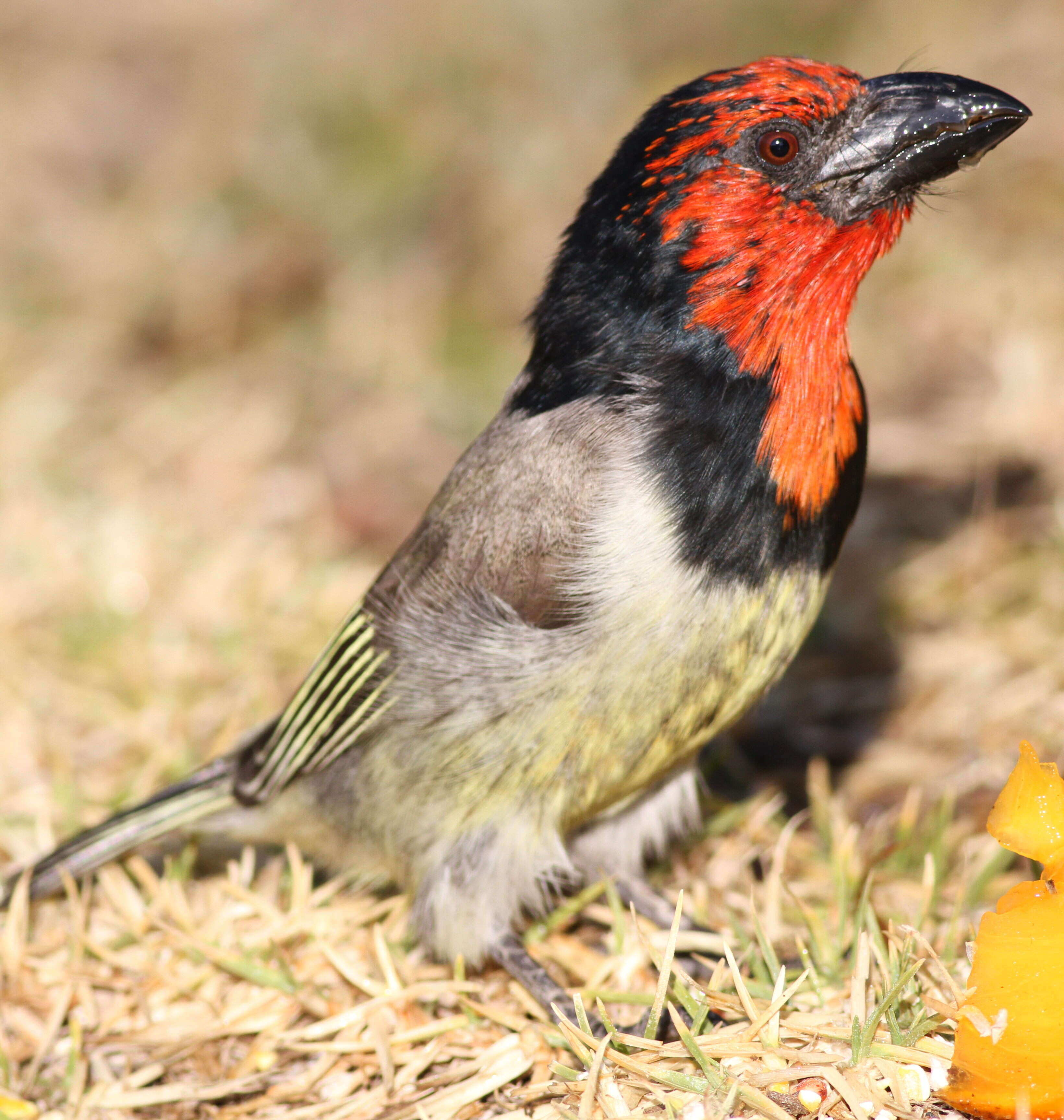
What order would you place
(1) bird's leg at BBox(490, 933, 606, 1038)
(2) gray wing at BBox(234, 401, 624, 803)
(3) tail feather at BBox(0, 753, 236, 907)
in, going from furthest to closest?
(3) tail feather at BBox(0, 753, 236, 907) → (1) bird's leg at BBox(490, 933, 606, 1038) → (2) gray wing at BBox(234, 401, 624, 803)

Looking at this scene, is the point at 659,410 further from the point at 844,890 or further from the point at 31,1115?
the point at 31,1115

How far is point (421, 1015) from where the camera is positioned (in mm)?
3195

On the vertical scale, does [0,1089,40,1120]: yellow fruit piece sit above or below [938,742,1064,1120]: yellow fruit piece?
below

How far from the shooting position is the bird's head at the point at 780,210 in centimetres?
280

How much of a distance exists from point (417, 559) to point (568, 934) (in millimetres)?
1151

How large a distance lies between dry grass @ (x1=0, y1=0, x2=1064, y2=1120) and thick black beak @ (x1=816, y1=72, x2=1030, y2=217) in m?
1.68

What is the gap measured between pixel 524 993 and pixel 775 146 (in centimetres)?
218

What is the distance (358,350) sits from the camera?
6871 mm

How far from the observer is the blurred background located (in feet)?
14.3

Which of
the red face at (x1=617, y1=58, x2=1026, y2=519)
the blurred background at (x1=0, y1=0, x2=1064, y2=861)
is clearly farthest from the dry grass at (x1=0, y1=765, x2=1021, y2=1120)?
the red face at (x1=617, y1=58, x2=1026, y2=519)

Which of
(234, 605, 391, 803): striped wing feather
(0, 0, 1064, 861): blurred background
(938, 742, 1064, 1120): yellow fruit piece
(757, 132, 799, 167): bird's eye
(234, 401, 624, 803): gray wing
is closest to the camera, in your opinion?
(938, 742, 1064, 1120): yellow fruit piece

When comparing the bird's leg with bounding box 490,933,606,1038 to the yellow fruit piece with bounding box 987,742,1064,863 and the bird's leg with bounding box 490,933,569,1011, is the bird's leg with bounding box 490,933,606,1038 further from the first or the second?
the yellow fruit piece with bounding box 987,742,1064,863

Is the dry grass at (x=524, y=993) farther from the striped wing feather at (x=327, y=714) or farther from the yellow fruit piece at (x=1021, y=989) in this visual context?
the striped wing feather at (x=327, y=714)

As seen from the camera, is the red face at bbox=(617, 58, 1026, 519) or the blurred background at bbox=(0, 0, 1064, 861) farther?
the blurred background at bbox=(0, 0, 1064, 861)
